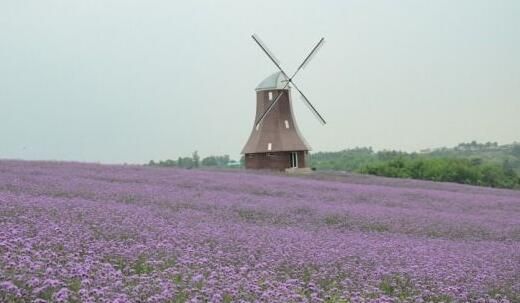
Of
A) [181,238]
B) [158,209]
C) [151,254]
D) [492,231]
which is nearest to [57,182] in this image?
[158,209]

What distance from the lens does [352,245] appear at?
10.8 metres

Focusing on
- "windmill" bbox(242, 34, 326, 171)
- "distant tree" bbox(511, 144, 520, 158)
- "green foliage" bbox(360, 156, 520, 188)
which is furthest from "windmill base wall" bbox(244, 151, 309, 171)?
"distant tree" bbox(511, 144, 520, 158)

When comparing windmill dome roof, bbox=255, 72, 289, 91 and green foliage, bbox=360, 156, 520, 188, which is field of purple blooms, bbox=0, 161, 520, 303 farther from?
green foliage, bbox=360, 156, 520, 188

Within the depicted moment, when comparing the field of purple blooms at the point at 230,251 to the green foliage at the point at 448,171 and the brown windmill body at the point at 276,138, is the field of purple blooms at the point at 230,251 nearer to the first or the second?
the brown windmill body at the point at 276,138

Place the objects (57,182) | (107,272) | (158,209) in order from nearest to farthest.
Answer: (107,272) < (158,209) < (57,182)

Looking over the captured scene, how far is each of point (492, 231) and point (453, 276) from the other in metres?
7.70

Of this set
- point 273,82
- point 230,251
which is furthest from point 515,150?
point 230,251

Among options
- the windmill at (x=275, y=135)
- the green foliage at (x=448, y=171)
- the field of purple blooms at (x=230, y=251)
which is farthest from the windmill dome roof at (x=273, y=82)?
the field of purple blooms at (x=230, y=251)

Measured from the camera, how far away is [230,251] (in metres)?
9.20

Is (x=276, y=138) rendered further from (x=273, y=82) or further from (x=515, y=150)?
(x=515, y=150)

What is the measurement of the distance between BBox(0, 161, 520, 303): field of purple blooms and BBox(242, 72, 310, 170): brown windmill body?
22151mm

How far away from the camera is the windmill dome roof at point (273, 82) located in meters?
42.2

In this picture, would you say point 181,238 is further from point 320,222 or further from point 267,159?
point 267,159

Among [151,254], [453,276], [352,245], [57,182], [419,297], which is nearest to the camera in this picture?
[419,297]
